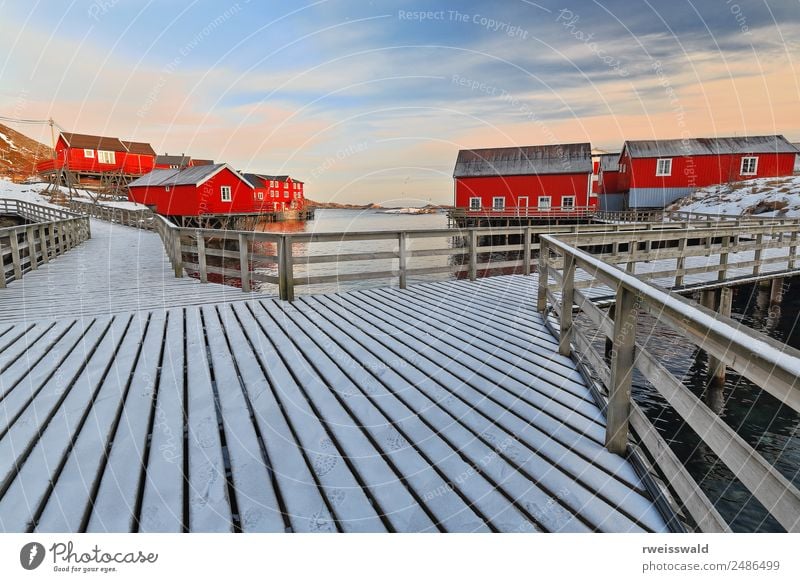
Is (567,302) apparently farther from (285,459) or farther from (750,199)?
(750,199)

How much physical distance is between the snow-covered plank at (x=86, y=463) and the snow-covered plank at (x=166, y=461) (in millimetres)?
242

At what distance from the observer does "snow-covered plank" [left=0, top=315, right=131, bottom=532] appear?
77.3 inches

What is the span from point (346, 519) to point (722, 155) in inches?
1668

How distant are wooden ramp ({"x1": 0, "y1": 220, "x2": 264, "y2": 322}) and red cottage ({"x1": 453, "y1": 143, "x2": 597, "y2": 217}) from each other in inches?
1119

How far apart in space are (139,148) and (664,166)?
A: 56185 mm

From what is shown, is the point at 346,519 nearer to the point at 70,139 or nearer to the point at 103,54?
the point at 103,54

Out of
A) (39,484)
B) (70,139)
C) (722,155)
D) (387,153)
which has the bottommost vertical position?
(39,484)

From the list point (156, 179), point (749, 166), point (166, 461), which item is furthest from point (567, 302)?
point (156, 179)

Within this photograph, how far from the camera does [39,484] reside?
2.15 meters

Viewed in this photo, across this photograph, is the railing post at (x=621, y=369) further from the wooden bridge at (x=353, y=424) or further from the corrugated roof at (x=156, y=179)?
the corrugated roof at (x=156, y=179)

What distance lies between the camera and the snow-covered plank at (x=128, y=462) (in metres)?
1.94

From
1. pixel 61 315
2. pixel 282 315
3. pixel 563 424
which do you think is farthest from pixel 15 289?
pixel 563 424

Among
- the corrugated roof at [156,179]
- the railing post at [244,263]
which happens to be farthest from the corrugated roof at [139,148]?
the railing post at [244,263]

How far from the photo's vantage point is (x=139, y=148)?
52.2 meters
